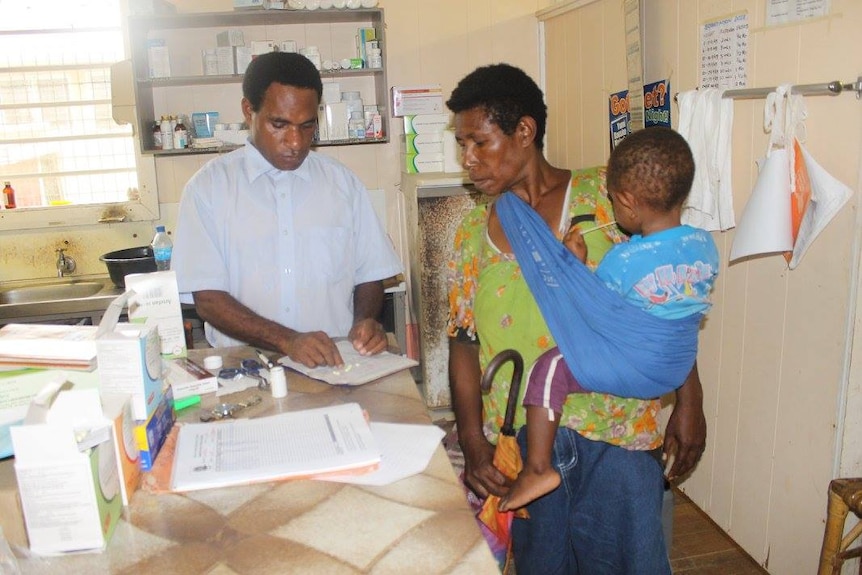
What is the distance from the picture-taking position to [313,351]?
1648 mm

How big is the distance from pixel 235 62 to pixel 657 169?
273cm

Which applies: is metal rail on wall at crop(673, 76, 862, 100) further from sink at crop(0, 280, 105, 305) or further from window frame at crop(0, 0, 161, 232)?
sink at crop(0, 280, 105, 305)

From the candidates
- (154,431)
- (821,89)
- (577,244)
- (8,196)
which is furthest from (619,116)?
(8,196)

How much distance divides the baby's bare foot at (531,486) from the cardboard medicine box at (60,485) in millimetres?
739

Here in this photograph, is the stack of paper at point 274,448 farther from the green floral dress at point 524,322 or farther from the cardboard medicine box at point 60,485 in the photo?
the green floral dress at point 524,322

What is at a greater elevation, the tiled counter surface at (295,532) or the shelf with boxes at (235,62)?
the shelf with boxes at (235,62)

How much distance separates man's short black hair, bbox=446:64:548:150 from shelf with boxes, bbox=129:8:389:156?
7.19 feet

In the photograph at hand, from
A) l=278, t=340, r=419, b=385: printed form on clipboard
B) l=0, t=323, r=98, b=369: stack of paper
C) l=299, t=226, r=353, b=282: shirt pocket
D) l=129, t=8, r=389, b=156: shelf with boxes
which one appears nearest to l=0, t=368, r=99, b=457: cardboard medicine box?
l=0, t=323, r=98, b=369: stack of paper

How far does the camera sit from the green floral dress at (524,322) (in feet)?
4.73

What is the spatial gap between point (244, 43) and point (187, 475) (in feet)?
9.86

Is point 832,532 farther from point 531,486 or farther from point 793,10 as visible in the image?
point 793,10

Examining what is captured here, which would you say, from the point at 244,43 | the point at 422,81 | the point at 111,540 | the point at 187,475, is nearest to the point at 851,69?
the point at 187,475

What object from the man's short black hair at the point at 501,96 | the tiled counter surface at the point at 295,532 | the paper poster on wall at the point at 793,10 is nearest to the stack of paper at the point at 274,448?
the tiled counter surface at the point at 295,532

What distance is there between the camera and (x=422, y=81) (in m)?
3.91
